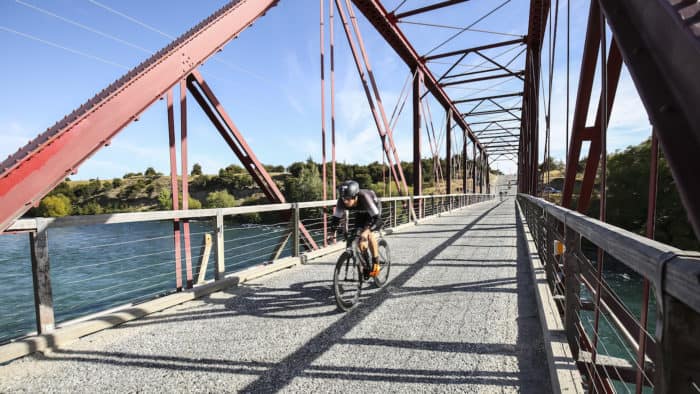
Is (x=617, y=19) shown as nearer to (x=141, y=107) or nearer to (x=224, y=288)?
(x=141, y=107)

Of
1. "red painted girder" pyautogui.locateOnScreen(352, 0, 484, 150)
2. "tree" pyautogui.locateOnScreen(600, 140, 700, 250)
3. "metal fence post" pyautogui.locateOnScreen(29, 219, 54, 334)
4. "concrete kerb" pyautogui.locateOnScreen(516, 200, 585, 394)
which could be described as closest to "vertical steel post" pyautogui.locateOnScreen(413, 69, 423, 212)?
"red painted girder" pyautogui.locateOnScreen(352, 0, 484, 150)

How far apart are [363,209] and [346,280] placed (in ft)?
2.87

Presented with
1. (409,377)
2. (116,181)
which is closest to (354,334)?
(409,377)

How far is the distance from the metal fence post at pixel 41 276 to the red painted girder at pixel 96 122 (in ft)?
1.04

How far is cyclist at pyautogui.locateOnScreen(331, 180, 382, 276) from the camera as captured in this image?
3.97 m

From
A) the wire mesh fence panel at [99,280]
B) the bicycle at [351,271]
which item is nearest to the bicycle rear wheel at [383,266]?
the bicycle at [351,271]

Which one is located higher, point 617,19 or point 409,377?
point 617,19

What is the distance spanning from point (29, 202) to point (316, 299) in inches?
106

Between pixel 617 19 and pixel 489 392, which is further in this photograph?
pixel 489 392

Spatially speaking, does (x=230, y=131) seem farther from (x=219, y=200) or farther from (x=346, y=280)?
(x=219, y=200)

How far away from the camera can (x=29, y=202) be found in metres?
2.48

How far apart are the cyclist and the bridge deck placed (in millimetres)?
582

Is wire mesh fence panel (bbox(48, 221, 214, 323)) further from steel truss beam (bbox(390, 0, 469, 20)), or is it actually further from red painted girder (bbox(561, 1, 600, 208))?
steel truss beam (bbox(390, 0, 469, 20))

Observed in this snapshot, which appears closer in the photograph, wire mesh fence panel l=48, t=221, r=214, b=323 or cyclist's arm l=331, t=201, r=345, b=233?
cyclist's arm l=331, t=201, r=345, b=233
